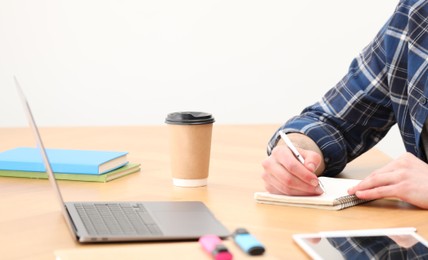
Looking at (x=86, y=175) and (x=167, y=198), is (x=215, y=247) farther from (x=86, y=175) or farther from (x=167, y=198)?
(x=86, y=175)

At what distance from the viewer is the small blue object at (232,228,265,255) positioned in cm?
101

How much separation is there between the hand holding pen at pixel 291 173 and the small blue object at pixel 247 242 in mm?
301

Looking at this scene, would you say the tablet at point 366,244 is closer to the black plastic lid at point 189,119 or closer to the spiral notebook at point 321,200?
the spiral notebook at point 321,200

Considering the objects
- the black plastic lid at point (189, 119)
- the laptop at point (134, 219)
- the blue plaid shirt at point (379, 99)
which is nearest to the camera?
the laptop at point (134, 219)

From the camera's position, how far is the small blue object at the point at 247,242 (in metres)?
1.01

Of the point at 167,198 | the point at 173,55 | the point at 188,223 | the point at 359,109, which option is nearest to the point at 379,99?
the point at 359,109

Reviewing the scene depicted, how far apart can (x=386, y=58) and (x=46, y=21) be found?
87.0 inches

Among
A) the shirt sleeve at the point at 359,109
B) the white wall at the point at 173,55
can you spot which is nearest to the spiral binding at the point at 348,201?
the shirt sleeve at the point at 359,109

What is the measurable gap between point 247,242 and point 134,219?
0.80 ft

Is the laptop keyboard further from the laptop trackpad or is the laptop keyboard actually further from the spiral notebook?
the spiral notebook

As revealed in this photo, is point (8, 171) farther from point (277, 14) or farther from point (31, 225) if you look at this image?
point (277, 14)

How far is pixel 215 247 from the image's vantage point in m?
0.99

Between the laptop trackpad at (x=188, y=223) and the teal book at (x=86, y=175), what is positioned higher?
the laptop trackpad at (x=188, y=223)

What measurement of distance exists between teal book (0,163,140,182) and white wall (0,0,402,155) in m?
2.00
